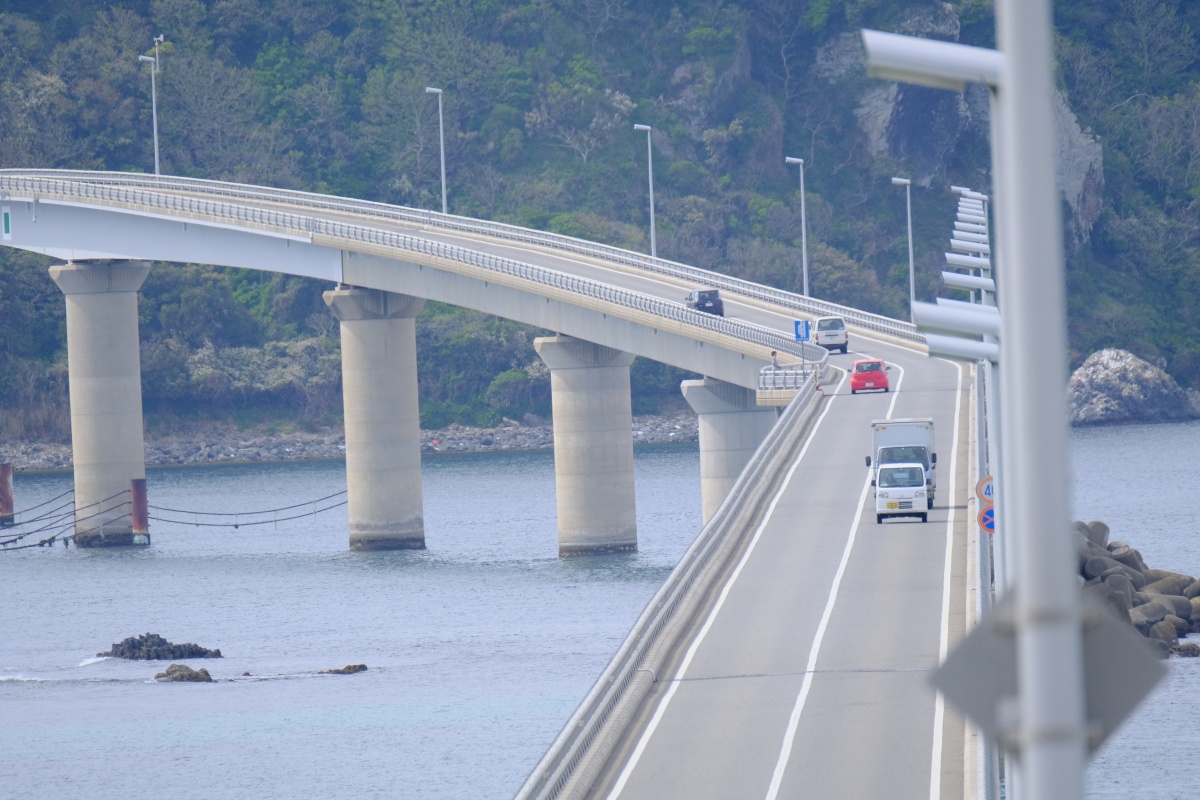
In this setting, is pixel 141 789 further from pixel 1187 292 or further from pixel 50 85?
pixel 1187 292

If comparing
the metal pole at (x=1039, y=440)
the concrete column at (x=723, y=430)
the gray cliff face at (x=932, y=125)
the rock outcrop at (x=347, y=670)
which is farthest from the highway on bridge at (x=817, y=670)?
the gray cliff face at (x=932, y=125)

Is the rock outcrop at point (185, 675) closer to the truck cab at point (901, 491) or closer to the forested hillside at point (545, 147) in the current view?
the truck cab at point (901, 491)

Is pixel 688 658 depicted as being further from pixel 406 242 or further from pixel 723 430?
pixel 406 242

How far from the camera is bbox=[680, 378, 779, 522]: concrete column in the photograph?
82312mm

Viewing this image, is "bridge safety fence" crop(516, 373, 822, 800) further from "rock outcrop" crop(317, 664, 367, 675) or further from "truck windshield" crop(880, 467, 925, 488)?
"rock outcrop" crop(317, 664, 367, 675)

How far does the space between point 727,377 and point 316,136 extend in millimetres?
79401

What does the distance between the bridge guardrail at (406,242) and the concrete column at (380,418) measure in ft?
12.5

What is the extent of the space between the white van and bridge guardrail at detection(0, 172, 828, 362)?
92.1 inches

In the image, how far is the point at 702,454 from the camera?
84.4 metres

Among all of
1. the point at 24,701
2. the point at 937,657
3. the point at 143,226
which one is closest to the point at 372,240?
the point at 143,226

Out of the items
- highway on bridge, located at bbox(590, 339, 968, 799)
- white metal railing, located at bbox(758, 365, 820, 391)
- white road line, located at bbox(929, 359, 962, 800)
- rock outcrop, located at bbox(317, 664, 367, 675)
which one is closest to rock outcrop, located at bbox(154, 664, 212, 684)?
rock outcrop, located at bbox(317, 664, 367, 675)

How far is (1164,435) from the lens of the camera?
13638 cm

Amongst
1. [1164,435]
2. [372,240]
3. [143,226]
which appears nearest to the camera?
[372,240]

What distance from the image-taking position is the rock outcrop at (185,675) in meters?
53.3
